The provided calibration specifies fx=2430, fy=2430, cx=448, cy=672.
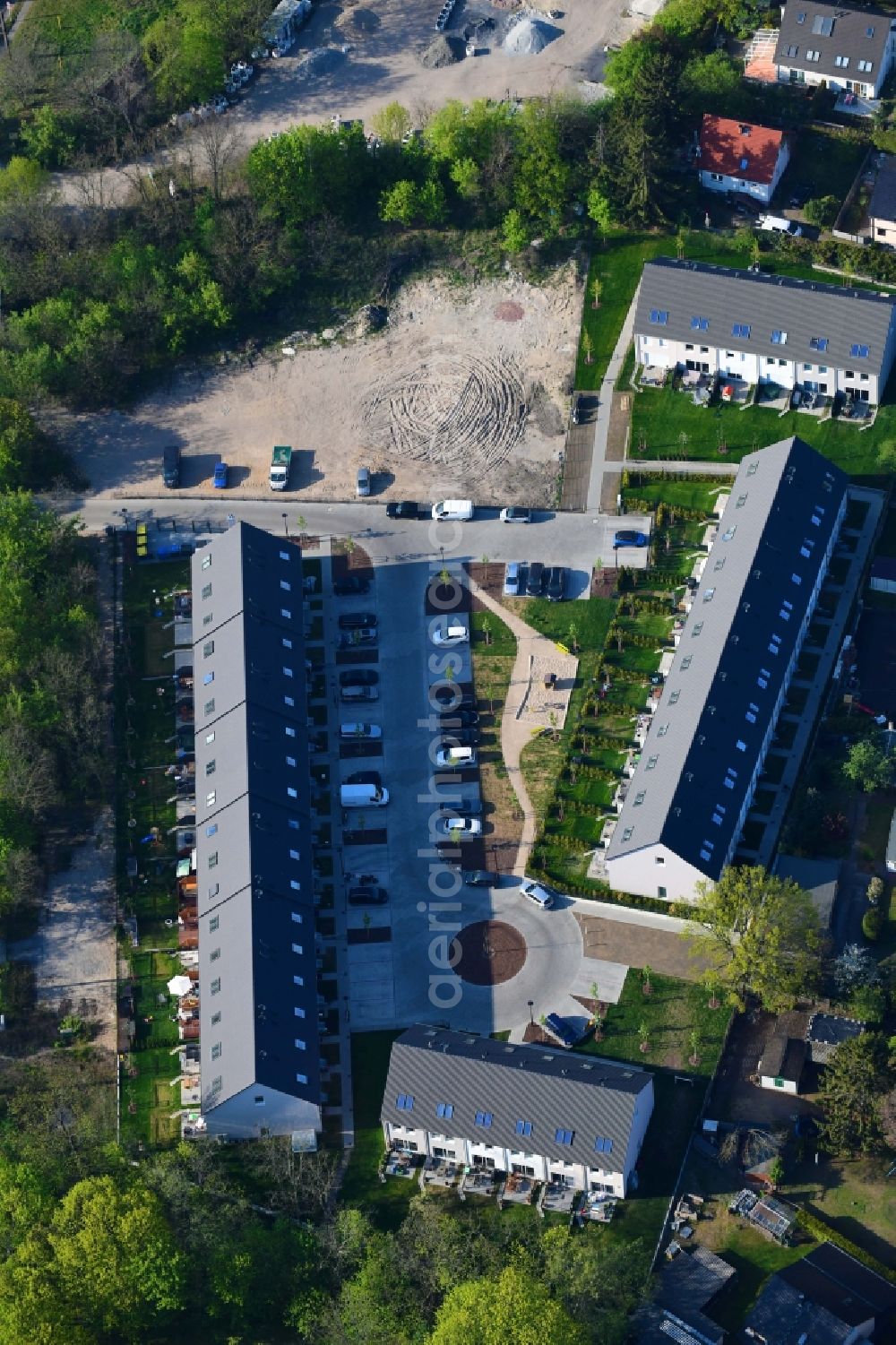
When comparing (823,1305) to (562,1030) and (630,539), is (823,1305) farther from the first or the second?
(630,539)

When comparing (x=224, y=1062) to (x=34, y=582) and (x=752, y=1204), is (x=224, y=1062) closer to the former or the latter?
(x=752, y=1204)

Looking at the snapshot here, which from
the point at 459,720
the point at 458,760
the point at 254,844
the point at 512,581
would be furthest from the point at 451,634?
the point at 254,844

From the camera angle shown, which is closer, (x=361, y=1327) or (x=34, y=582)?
(x=361, y=1327)

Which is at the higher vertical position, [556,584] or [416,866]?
[556,584]

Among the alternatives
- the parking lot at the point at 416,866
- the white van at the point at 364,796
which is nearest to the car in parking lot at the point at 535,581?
the parking lot at the point at 416,866

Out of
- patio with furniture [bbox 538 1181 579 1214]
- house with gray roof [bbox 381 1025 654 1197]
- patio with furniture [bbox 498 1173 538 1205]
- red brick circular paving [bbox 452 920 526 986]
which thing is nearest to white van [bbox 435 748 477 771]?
red brick circular paving [bbox 452 920 526 986]

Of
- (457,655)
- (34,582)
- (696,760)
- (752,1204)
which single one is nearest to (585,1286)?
(752,1204)

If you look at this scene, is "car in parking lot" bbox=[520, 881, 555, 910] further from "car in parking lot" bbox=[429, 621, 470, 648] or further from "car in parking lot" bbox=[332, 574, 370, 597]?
"car in parking lot" bbox=[332, 574, 370, 597]
